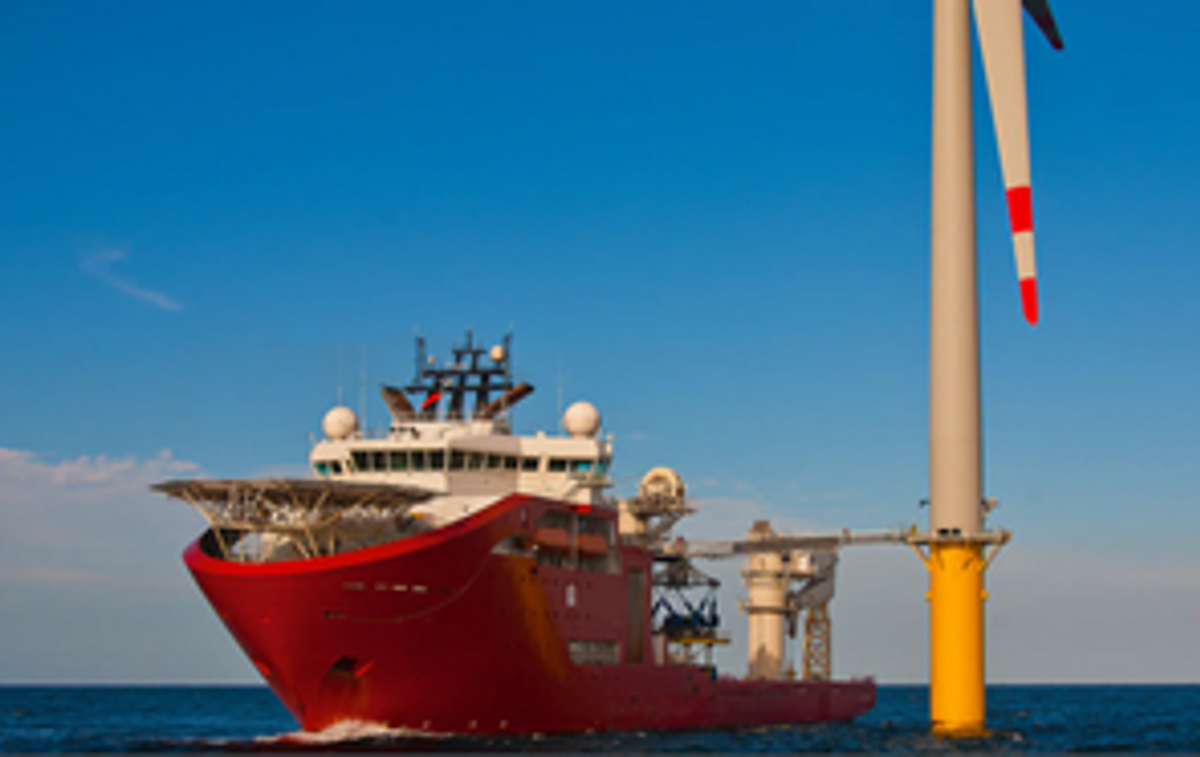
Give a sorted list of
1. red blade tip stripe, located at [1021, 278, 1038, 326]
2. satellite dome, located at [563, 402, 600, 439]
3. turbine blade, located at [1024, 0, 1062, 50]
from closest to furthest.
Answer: red blade tip stripe, located at [1021, 278, 1038, 326] → turbine blade, located at [1024, 0, 1062, 50] → satellite dome, located at [563, 402, 600, 439]

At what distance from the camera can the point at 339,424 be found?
46.3 metres

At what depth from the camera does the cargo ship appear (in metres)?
35.3

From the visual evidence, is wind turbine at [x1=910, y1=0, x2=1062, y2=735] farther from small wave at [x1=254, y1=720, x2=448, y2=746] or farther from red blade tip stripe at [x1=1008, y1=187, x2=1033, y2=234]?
small wave at [x1=254, y1=720, x2=448, y2=746]

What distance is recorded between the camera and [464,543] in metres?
36.7

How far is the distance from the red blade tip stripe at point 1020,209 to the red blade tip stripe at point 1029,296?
1492 millimetres

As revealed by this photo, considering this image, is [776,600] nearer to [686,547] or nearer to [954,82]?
[686,547]

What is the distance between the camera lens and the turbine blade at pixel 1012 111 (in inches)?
1378

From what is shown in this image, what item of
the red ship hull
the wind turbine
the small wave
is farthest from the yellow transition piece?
the small wave

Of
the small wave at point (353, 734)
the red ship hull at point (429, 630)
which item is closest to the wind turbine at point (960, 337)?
the red ship hull at point (429, 630)

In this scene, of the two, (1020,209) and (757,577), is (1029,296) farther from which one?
(757,577)

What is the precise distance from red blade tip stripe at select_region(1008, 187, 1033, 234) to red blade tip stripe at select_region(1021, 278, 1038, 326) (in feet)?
4.90

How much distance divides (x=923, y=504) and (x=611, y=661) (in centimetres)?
1294

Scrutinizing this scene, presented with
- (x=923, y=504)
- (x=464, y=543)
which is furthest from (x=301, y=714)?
(x=923, y=504)

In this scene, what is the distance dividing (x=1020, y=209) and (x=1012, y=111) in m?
2.87
